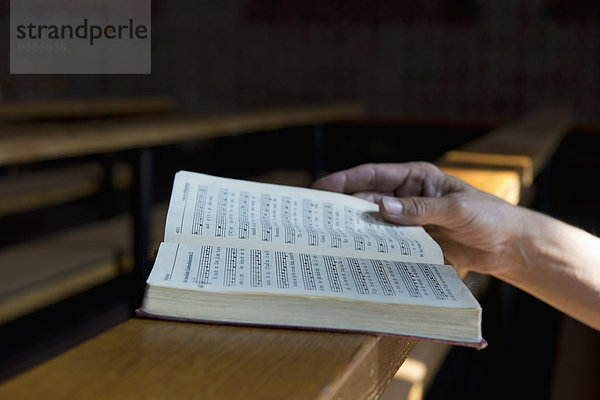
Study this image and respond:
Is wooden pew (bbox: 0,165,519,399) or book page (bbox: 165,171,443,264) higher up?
book page (bbox: 165,171,443,264)

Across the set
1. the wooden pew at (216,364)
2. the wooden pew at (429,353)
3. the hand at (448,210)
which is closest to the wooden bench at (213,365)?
the wooden pew at (216,364)

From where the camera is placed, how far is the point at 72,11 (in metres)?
6.82

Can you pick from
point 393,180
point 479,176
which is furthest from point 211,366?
point 479,176

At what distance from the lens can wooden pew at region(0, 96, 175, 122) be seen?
10.8 feet

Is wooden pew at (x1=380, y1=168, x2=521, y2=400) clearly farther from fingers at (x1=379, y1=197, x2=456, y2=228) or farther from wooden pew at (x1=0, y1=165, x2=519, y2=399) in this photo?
wooden pew at (x1=0, y1=165, x2=519, y2=399)

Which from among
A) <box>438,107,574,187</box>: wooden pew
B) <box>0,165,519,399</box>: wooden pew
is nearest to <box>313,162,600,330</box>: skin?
<box>0,165,519,399</box>: wooden pew

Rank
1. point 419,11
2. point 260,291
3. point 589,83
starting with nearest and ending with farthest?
1. point 260,291
2. point 589,83
3. point 419,11

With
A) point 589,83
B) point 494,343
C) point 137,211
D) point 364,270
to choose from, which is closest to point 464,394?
point 494,343

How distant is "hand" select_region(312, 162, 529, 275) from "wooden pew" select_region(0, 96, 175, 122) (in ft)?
8.63

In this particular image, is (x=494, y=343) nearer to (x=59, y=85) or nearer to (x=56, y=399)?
(x=56, y=399)

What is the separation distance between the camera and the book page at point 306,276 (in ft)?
1.66

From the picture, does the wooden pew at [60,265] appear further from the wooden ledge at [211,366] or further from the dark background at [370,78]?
the wooden ledge at [211,366]

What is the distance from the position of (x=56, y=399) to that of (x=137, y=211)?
1.68m

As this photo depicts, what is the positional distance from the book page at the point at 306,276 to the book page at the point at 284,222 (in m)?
0.04
